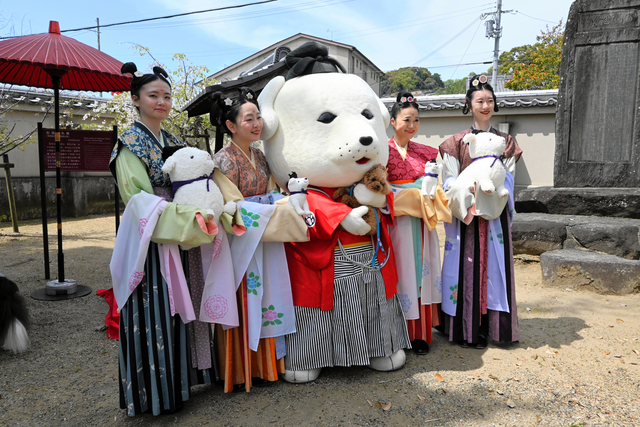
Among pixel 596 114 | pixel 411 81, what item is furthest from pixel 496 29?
pixel 411 81

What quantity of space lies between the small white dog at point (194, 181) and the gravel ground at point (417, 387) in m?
1.31

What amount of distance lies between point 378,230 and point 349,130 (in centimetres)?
74

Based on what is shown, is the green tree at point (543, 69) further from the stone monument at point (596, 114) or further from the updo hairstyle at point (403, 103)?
the updo hairstyle at point (403, 103)

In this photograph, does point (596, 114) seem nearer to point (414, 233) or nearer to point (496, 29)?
point (414, 233)

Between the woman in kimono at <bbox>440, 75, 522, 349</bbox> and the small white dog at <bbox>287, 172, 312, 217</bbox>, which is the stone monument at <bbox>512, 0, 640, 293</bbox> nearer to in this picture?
the woman in kimono at <bbox>440, 75, 522, 349</bbox>

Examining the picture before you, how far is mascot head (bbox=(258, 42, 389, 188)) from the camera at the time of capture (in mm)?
2938

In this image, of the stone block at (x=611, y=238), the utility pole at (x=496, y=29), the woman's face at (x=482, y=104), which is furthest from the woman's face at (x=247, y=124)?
the utility pole at (x=496, y=29)

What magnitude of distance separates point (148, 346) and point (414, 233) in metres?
2.08

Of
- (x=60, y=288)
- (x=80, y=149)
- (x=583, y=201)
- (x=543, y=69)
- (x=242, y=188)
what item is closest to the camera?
(x=242, y=188)

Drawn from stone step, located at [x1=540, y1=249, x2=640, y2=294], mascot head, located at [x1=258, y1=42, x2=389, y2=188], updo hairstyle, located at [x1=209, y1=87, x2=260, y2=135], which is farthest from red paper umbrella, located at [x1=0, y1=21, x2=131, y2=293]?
stone step, located at [x1=540, y1=249, x2=640, y2=294]

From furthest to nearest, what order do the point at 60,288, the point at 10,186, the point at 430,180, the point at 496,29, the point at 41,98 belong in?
the point at 496,29
the point at 41,98
the point at 10,186
the point at 60,288
the point at 430,180

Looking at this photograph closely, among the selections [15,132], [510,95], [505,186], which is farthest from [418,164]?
[15,132]

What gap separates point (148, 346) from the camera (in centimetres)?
254

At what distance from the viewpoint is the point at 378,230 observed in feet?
10.3
